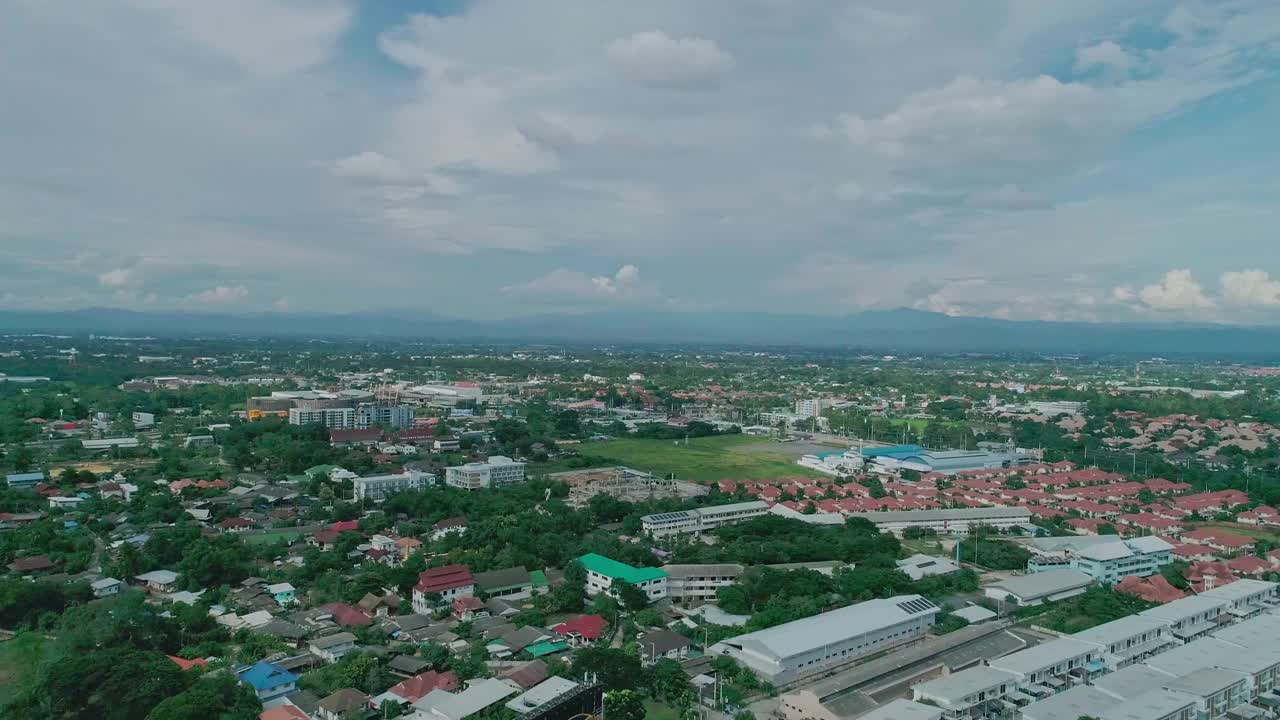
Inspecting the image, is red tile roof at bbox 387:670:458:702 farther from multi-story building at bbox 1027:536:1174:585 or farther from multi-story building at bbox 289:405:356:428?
multi-story building at bbox 289:405:356:428

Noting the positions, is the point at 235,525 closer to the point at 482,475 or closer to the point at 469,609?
the point at 482,475

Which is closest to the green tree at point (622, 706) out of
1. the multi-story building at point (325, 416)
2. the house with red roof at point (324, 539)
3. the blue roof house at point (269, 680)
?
the blue roof house at point (269, 680)

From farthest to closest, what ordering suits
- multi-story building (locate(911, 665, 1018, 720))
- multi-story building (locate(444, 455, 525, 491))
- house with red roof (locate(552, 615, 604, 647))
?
1. multi-story building (locate(444, 455, 525, 491))
2. house with red roof (locate(552, 615, 604, 647))
3. multi-story building (locate(911, 665, 1018, 720))

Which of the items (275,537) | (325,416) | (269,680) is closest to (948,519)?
(269,680)

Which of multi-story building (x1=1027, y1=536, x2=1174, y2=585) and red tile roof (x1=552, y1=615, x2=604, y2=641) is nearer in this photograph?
red tile roof (x1=552, y1=615, x2=604, y2=641)

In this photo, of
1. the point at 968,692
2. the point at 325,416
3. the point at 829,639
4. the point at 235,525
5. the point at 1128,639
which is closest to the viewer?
the point at 968,692

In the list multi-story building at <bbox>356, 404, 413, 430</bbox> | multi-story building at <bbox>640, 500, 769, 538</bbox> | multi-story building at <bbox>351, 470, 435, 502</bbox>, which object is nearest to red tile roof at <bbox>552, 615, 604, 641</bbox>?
multi-story building at <bbox>640, 500, 769, 538</bbox>
